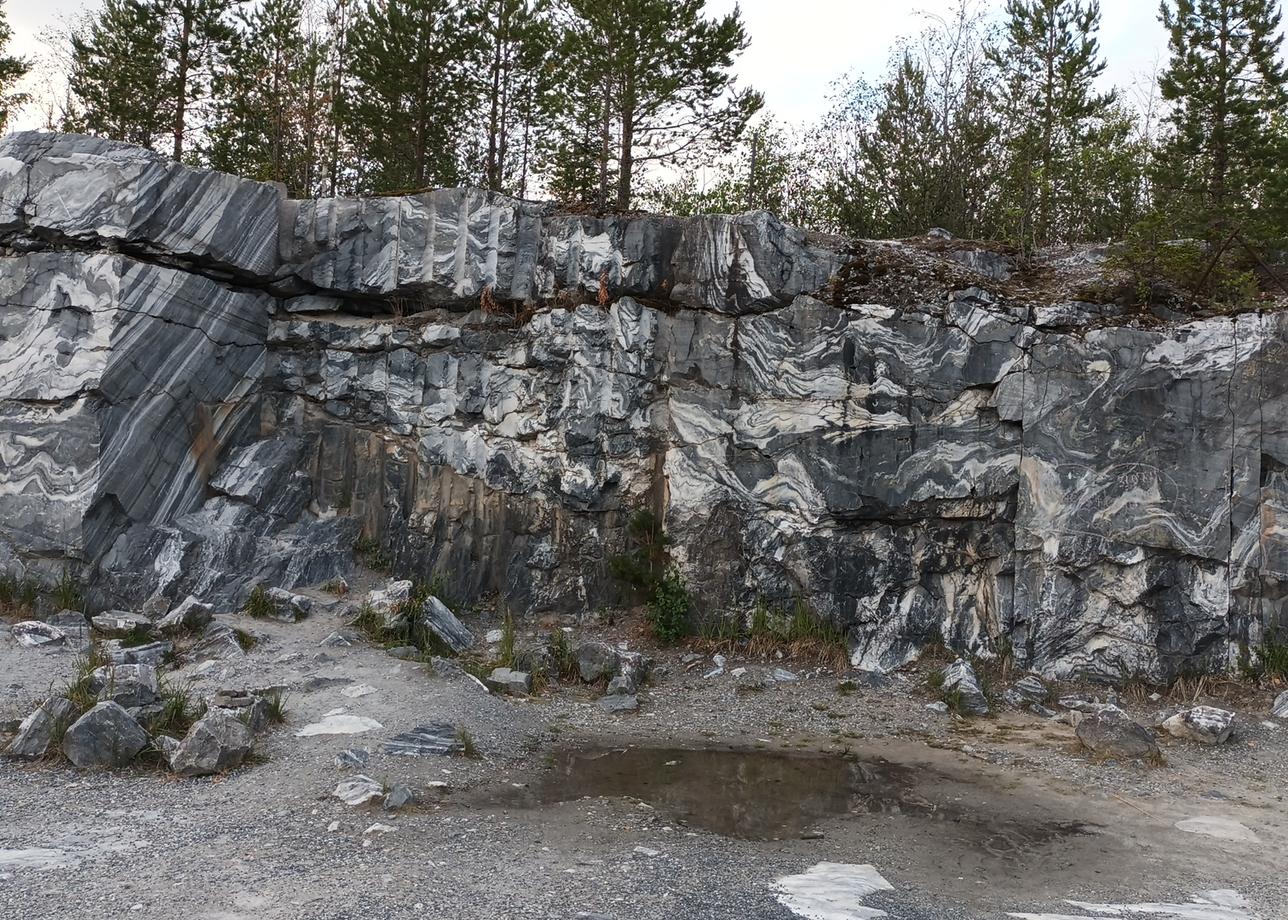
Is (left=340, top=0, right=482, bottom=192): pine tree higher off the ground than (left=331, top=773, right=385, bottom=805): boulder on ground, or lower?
higher

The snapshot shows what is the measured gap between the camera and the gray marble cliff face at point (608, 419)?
9727 mm

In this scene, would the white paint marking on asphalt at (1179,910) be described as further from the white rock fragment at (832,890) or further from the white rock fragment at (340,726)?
the white rock fragment at (340,726)

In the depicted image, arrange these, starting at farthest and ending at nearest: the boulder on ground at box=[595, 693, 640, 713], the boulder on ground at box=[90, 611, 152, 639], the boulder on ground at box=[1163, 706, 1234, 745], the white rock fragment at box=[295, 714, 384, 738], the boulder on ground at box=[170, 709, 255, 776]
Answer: the boulder on ground at box=[90, 611, 152, 639] → the boulder on ground at box=[595, 693, 640, 713] → the boulder on ground at box=[1163, 706, 1234, 745] → the white rock fragment at box=[295, 714, 384, 738] → the boulder on ground at box=[170, 709, 255, 776]

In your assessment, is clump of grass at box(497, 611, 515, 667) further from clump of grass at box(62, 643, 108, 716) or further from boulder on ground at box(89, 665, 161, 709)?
clump of grass at box(62, 643, 108, 716)

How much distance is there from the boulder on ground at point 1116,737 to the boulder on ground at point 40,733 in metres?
7.80

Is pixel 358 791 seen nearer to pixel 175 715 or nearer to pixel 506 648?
pixel 175 715

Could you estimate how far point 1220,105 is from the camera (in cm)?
1245

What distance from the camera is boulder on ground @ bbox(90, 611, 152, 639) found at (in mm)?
9586

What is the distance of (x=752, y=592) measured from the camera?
1086 cm

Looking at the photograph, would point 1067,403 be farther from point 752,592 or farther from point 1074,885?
point 1074,885

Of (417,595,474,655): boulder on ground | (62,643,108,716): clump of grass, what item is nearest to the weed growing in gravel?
(62,643,108,716): clump of grass

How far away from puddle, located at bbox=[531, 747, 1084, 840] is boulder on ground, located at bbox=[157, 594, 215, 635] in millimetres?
4693

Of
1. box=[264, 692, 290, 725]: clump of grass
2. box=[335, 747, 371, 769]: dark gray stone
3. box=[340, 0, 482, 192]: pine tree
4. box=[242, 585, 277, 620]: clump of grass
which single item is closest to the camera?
box=[335, 747, 371, 769]: dark gray stone

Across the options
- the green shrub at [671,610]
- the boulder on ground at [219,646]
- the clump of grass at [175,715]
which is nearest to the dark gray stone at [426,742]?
the clump of grass at [175,715]
